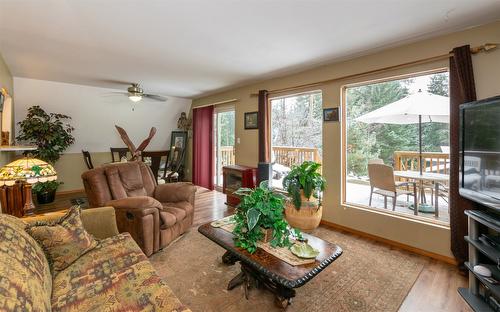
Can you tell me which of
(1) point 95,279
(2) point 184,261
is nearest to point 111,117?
(2) point 184,261

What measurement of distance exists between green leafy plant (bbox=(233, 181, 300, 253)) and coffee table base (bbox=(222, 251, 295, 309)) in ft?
0.99

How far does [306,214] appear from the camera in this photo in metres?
2.03

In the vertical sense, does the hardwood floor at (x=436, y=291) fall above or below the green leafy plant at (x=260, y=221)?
below

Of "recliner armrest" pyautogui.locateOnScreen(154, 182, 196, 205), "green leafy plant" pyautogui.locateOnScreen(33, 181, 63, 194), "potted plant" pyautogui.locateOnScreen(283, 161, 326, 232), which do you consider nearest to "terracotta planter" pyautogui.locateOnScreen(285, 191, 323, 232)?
"potted plant" pyautogui.locateOnScreen(283, 161, 326, 232)

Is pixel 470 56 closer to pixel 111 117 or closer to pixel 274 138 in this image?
pixel 274 138

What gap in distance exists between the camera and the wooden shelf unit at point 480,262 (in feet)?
5.16

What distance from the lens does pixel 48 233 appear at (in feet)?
4.73

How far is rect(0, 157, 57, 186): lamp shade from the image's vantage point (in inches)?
69.1

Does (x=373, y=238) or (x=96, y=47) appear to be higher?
(x=96, y=47)

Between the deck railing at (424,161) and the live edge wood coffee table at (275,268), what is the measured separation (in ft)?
7.50

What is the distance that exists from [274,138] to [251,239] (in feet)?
9.14

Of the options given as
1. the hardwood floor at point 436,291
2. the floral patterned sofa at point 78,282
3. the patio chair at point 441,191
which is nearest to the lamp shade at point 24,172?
the floral patterned sofa at point 78,282

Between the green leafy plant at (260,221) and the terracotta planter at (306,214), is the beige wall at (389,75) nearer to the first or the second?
the terracotta planter at (306,214)

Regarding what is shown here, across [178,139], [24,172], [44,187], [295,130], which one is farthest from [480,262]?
[44,187]
